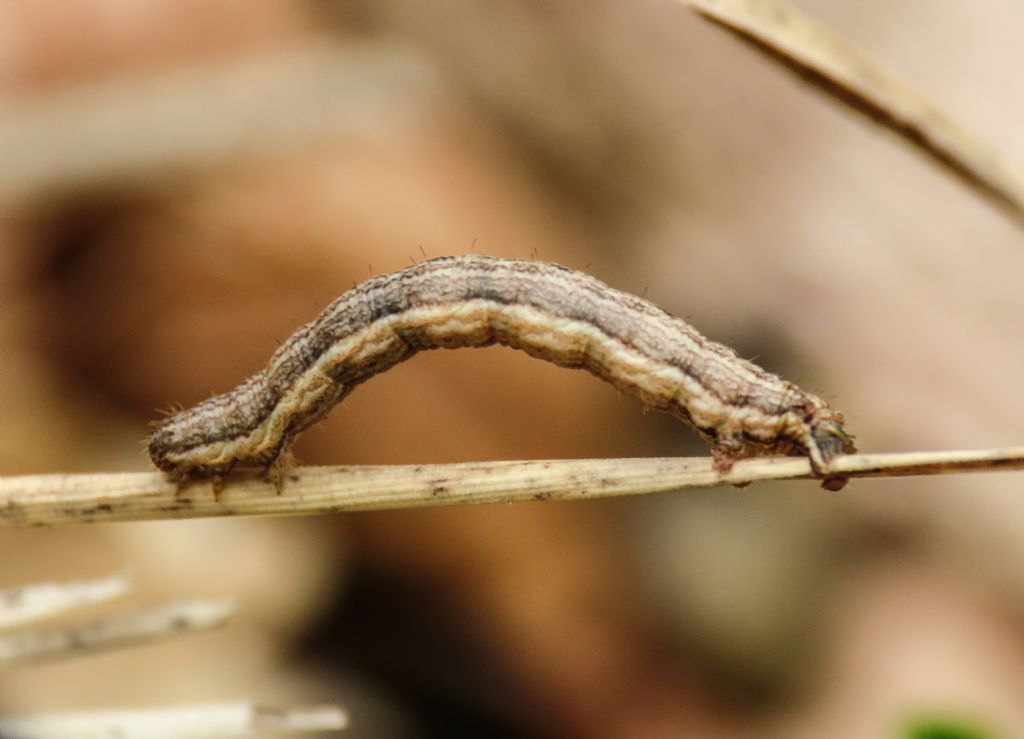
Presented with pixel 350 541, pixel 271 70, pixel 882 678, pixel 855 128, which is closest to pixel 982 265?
pixel 855 128

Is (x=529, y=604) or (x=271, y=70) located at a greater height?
(x=271, y=70)

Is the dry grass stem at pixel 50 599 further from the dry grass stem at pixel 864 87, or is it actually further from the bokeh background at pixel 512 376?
the bokeh background at pixel 512 376

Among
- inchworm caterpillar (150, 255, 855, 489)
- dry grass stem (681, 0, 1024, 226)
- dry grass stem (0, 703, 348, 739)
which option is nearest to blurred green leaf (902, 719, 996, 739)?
inchworm caterpillar (150, 255, 855, 489)

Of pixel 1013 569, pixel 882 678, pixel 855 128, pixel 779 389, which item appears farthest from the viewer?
pixel 855 128

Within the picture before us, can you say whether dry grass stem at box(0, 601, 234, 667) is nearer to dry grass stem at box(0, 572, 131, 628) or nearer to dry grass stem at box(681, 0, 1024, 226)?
dry grass stem at box(0, 572, 131, 628)

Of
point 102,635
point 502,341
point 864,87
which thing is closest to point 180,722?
point 102,635

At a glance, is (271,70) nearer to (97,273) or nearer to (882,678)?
(97,273)
